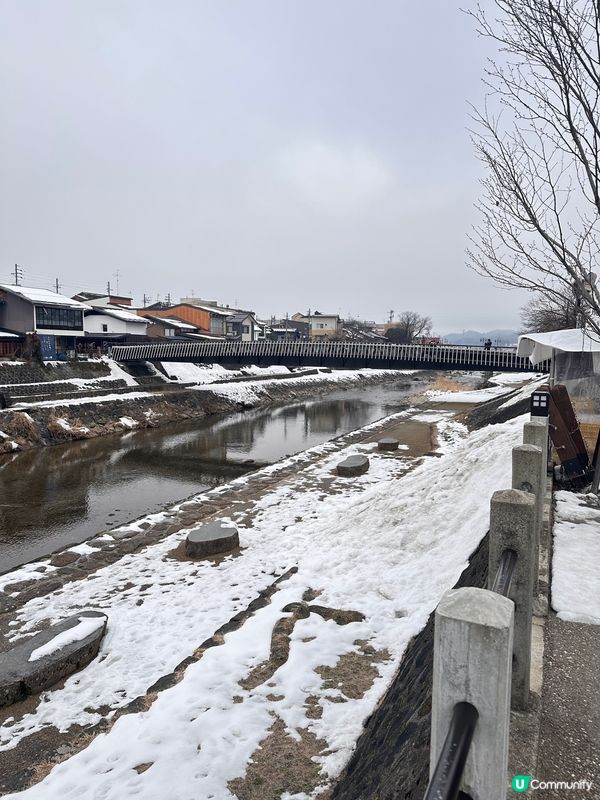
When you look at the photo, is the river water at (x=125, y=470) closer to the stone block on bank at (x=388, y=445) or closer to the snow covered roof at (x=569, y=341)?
the stone block on bank at (x=388, y=445)

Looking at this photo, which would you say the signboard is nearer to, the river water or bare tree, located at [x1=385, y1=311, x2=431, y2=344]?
the river water

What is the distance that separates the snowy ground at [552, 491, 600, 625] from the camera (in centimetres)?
455

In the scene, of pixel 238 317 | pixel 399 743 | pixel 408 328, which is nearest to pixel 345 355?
pixel 399 743

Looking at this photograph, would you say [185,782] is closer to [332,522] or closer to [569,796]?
[569,796]

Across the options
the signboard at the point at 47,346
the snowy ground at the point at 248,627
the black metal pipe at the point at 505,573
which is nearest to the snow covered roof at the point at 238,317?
the signboard at the point at 47,346

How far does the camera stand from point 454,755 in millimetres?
1613

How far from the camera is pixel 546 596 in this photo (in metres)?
4.70

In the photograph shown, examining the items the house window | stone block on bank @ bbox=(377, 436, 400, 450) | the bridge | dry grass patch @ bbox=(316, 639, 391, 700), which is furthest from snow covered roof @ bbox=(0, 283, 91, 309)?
dry grass patch @ bbox=(316, 639, 391, 700)

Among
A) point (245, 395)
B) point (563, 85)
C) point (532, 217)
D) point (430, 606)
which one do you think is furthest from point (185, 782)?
point (245, 395)

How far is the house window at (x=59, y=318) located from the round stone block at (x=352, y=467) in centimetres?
3120

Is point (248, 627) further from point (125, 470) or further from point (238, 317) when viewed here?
point (238, 317)

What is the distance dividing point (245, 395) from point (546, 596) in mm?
38120

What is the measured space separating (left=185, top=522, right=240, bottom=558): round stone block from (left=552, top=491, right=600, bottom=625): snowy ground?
623 cm

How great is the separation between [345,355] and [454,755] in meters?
32.4
